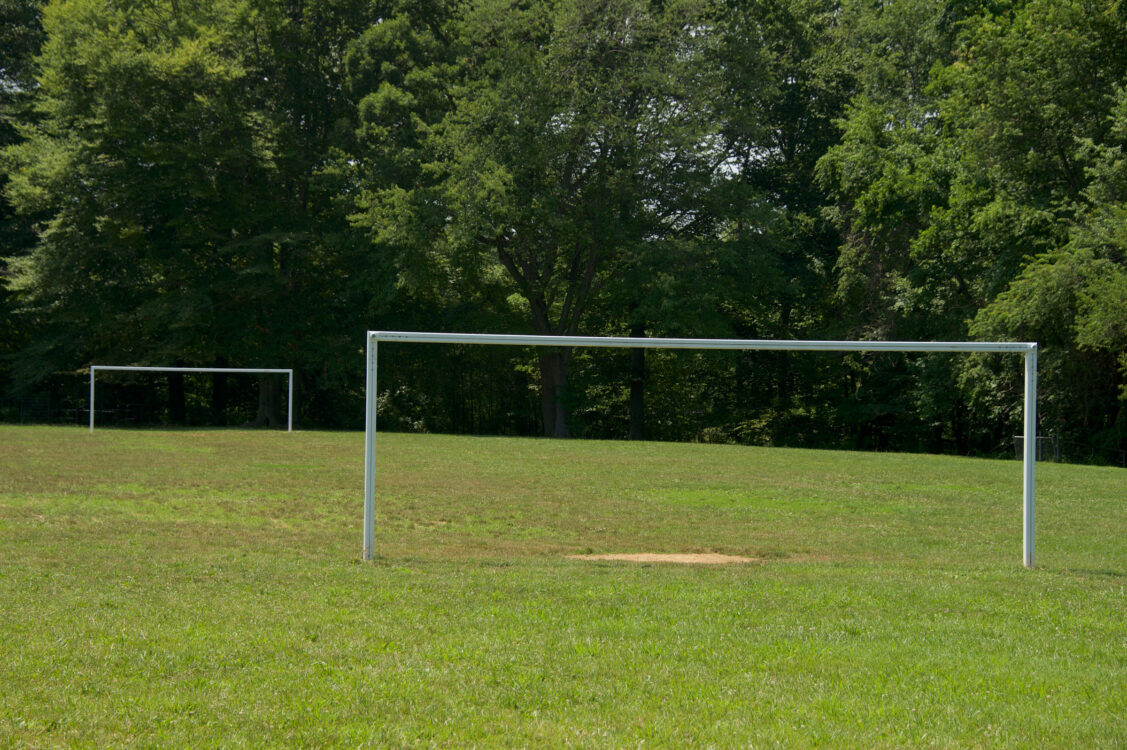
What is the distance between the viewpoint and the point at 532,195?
3978 centimetres

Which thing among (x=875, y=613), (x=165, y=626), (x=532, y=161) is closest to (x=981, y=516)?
(x=875, y=613)

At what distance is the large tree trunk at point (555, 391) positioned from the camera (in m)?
42.5

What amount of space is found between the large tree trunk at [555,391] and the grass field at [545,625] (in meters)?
25.4

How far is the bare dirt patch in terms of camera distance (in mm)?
11336

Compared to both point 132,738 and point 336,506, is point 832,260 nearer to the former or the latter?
point 336,506

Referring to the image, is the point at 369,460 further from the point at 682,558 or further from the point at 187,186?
the point at 187,186

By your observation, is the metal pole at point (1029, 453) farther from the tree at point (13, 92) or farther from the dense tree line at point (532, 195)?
the tree at point (13, 92)

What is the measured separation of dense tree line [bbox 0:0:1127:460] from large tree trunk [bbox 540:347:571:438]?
0.13 metres

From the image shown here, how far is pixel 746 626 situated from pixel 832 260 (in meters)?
39.2

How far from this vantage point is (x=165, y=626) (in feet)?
23.8

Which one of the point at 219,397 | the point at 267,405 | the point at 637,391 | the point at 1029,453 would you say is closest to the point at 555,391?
the point at 637,391

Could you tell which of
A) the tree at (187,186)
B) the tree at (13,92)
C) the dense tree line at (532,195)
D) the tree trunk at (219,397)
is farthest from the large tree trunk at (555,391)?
the tree at (13,92)

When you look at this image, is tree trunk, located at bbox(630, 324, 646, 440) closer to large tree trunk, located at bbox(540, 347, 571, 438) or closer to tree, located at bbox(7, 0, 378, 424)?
large tree trunk, located at bbox(540, 347, 571, 438)

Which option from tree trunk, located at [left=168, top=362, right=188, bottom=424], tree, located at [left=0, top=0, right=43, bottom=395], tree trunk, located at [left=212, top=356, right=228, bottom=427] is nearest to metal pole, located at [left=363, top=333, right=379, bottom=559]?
tree trunk, located at [left=212, top=356, right=228, bottom=427]
